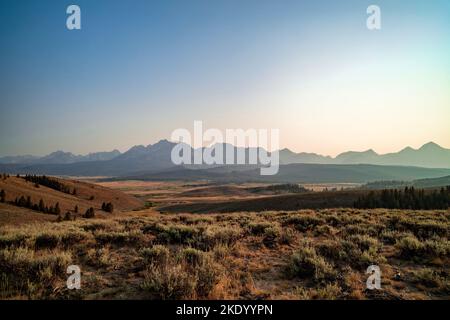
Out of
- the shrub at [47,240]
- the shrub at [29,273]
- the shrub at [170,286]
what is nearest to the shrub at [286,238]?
the shrub at [170,286]

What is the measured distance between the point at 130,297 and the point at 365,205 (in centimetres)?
5791

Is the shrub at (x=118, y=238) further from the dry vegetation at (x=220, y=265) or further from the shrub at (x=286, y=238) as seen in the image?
the shrub at (x=286, y=238)

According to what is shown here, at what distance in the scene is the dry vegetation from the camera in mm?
6008

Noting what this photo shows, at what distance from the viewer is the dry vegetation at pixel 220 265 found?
19.7ft

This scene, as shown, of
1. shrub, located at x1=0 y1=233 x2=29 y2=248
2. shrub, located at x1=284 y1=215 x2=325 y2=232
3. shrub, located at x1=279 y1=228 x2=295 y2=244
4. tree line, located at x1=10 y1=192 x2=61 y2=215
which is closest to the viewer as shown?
shrub, located at x1=0 y1=233 x2=29 y2=248

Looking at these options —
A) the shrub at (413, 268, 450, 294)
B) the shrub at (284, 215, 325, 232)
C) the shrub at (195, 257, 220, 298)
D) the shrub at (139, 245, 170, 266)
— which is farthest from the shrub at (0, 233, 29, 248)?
the shrub at (413, 268, 450, 294)

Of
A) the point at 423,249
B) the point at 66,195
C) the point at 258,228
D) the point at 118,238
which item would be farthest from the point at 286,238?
the point at 66,195

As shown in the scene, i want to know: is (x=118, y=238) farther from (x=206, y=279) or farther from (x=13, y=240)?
(x=206, y=279)

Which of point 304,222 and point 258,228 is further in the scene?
point 304,222

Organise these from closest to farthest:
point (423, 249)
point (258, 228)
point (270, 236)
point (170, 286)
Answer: point (170, 286) → point (423, 249) → point (270, 236) → point (258, 228)

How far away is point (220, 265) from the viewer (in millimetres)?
7438

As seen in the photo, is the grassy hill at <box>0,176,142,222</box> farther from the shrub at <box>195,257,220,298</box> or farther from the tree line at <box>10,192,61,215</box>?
the shrub at <box>195,257,220,298</box>

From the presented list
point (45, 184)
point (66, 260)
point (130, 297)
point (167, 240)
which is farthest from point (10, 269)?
point (45, 184)
